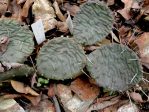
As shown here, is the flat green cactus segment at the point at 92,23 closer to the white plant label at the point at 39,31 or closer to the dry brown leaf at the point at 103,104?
the white plant label at the point at 39,31

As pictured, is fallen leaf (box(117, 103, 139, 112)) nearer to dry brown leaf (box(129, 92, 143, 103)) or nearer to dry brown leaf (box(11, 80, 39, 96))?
dry brown leaf (box(129, 92, 143, 103))

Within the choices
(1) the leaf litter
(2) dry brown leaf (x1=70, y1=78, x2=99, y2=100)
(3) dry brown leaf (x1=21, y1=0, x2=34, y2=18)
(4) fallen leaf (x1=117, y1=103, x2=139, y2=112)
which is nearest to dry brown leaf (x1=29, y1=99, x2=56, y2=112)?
(1) the leaf litter

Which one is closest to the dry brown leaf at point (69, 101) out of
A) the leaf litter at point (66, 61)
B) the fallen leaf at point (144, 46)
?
the leaf litter at point (66, 61)

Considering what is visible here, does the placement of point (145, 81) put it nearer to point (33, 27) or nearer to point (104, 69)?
point (104, 69)

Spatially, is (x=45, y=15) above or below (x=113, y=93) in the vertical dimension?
above

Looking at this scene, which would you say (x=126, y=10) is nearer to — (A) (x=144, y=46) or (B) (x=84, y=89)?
(A) (x=144, y=46)

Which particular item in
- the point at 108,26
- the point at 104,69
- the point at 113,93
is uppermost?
the point at 108,26

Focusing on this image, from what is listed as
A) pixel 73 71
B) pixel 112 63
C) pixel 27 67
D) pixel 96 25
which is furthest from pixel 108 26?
pixel 27 67
